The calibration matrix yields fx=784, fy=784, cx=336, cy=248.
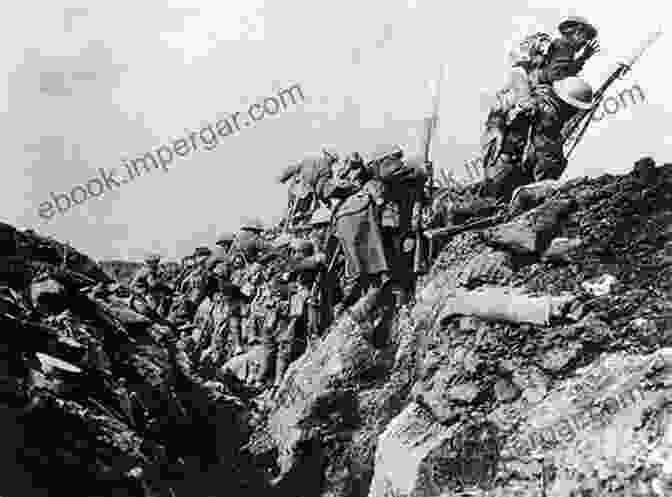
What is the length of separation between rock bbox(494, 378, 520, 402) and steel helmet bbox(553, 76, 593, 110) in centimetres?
352

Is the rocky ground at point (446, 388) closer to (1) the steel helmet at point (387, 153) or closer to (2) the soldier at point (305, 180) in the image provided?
(1) the steel helmet at point (387, 153)

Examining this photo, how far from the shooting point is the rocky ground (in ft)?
17.2

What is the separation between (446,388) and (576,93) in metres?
3.72

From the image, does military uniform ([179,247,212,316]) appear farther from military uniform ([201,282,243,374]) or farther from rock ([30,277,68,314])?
rock ([30,277,68,314])

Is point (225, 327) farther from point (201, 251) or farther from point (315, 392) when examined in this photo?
point (315, 392)

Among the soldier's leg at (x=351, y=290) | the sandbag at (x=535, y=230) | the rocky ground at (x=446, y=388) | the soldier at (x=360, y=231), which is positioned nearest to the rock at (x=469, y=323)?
the rocky ground at (x=446, y=388)

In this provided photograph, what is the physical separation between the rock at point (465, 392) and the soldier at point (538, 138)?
274cm

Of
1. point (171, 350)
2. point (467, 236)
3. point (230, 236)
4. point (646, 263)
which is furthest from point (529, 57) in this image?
point (230, 236)

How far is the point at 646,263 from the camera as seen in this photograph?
6.14 metres

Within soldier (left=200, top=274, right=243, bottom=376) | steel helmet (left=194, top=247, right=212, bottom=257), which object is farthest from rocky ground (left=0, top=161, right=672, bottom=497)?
steel helmet (left=194, top=247, right=212, bottom=257)

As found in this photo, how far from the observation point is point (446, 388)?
650cm

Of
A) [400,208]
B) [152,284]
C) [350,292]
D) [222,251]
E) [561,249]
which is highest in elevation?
[561,249]

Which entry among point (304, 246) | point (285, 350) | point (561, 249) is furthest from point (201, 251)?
point (561, 249)

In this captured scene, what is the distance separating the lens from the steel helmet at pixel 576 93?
27.1 ft
